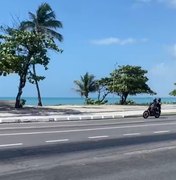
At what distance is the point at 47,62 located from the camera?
38.8m

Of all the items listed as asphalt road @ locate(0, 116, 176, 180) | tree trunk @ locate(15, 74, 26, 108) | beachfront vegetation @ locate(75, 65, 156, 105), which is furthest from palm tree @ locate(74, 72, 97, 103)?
asphalt road @ locate(0, 116, 176, 180)

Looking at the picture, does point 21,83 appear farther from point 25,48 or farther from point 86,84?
point 86,84

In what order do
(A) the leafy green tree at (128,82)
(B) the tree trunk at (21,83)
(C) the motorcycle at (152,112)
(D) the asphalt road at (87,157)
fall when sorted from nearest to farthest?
(D) the asphalt road at (87,157)
(C) the motorcycle at (152,112)
(B) the tree trunk at (21,83)
(A) the leafy green tree at (128,82)

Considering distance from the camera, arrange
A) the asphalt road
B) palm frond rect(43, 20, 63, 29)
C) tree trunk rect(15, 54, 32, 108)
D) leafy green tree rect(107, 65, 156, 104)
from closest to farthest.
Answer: the asphalt road → tree trunk rect(15, 54, 32, 108) → palm frond rect(43, 20, 63, 29) → leafy green tree rect(107, 65, 156, 104)

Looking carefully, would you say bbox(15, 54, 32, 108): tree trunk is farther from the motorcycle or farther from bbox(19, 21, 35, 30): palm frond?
the motorcycle

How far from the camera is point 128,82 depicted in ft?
184

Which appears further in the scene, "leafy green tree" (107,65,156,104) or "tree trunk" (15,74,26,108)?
"leafy green tree" (107,65,156,104)

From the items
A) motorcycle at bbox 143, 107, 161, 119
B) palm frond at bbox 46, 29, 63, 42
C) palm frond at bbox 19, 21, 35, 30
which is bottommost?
motorcycle at bbox 143, 107, 161, 119

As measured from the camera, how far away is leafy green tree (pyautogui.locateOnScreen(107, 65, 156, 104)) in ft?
184

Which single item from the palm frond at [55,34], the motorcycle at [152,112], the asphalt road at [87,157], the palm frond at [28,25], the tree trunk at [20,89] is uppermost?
the palm frond at [28,25]

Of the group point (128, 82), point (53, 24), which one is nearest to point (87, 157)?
point (53, 24)

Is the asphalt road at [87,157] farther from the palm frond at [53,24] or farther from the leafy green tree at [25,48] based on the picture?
the palm frond at [53,24]

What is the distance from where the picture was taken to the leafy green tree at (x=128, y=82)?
56062mm

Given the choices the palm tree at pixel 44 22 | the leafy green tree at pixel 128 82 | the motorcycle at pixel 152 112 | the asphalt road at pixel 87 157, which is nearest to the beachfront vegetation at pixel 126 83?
the leafy green tree at pixel 128 82
